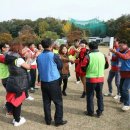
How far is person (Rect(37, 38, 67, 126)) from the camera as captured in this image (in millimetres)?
6246

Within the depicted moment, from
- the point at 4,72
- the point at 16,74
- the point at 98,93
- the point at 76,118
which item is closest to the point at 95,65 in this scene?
the point at 98,93

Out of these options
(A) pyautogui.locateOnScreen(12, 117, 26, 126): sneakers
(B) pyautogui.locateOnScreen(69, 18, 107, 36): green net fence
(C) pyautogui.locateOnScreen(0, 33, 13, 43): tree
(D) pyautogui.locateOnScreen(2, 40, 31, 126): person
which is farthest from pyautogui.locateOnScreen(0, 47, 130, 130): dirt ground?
(B) pyautogui.locateOnScreen(69, 18, 107, 36): green net fence

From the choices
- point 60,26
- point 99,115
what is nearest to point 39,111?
point 99,115

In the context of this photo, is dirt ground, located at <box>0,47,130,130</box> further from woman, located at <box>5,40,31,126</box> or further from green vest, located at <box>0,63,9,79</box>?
green vest, located at <box>0,63,9,79</box>

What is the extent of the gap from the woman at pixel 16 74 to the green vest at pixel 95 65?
147 centimetres

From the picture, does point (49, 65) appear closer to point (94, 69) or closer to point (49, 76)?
point (49, 76)

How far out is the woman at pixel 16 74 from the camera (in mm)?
6196

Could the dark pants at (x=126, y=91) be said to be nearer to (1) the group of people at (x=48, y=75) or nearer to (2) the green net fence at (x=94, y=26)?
(1) the group of people at (x=48, y=75)

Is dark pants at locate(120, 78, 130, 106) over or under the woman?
under

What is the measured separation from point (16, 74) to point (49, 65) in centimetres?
72

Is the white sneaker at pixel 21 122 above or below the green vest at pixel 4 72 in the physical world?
below

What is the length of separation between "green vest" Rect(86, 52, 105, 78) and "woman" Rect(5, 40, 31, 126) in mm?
1466

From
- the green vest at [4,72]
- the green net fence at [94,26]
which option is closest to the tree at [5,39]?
the green vest at [4,72]

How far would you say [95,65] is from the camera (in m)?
6.84
